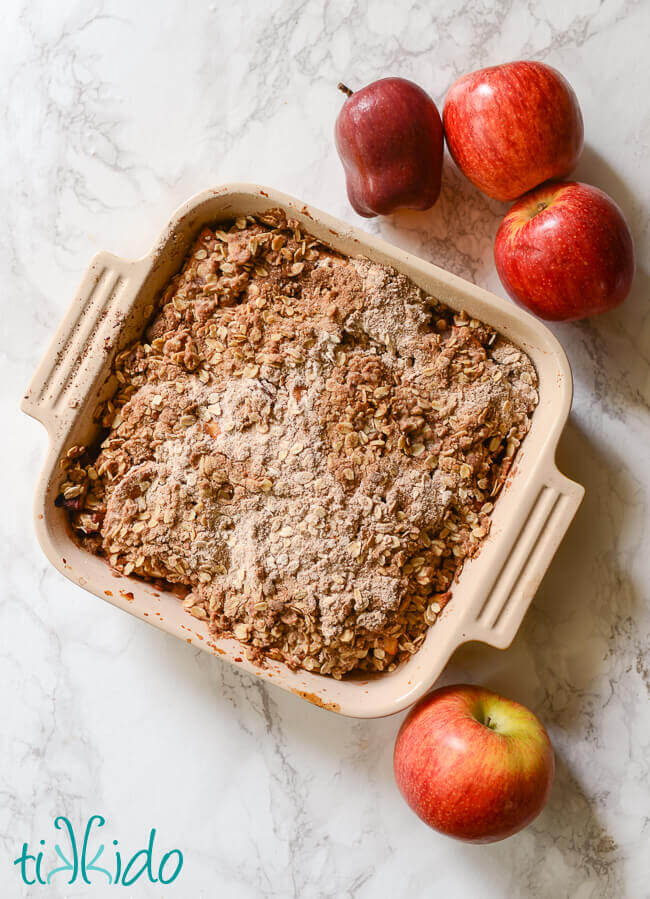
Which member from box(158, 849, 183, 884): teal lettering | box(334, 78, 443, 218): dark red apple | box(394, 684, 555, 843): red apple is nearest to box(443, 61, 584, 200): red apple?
box(334, 78, 443, 218): dark red apple

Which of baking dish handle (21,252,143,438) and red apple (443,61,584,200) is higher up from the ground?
red apple (443,61,584,200)

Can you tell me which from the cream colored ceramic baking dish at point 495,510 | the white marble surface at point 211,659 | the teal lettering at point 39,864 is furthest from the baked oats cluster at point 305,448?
the teal lettering at point 39,864

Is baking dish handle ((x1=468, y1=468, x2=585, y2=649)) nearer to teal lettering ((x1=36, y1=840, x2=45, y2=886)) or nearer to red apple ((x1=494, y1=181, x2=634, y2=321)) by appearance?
red apple ((x1=494, y1=181, x2=634, y2=321))

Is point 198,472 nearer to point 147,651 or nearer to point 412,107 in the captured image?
point 147,651

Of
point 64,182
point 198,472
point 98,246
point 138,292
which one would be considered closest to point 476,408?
point 198,472

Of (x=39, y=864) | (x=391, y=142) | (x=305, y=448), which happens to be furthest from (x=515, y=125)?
(x=39, y=864)

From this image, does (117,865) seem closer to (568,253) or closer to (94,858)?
(94,858)
